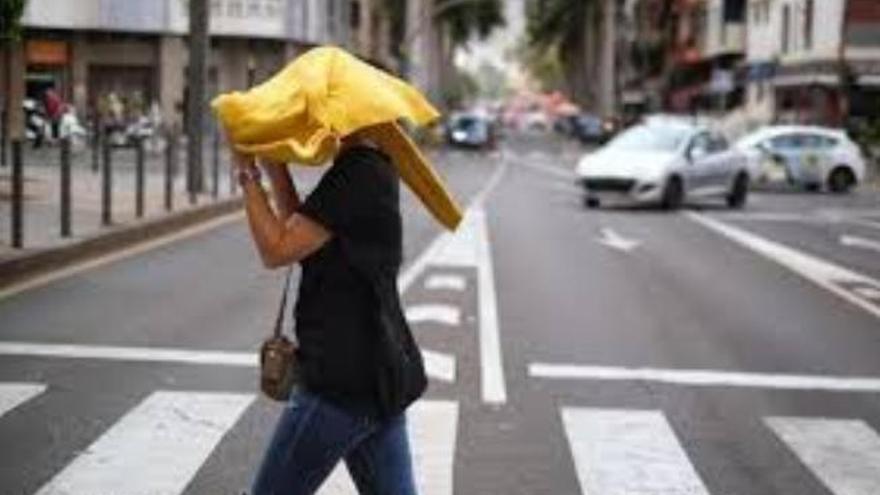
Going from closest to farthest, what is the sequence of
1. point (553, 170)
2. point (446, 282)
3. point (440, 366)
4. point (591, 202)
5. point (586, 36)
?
point (440, 366)
point (446, 282)
point (591, 202)
point (553, 170)
point (586, 36)

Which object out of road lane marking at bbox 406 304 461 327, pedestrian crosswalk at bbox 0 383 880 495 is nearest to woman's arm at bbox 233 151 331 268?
pedestrian crosswalk at bbox 0 383 880 495

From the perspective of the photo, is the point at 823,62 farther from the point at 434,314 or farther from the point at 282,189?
the point at 282,189

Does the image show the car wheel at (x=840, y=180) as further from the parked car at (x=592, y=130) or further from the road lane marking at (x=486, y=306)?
the parked car at (x=592, y=130)

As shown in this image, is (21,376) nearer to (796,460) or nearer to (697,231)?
(796,460)

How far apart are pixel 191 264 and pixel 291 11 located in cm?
5282

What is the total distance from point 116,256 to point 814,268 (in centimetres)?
708

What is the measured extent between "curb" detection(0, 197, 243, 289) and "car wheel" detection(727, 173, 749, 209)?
1190 centimetres

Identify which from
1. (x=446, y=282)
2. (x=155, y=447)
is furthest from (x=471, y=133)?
(x=155, y=447)

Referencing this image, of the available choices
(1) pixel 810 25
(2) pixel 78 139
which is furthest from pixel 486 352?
(1) pixel 810 25

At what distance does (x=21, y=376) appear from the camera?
423 inches

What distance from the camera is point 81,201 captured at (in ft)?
78.8

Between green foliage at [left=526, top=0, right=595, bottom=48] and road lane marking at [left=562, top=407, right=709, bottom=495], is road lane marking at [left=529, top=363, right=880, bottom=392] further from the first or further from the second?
green foliage at [left=526, top=0, right=595, bottom=48]

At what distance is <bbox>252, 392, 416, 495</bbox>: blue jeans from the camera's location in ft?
16.8

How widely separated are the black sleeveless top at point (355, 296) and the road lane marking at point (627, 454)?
3126 millimetres
